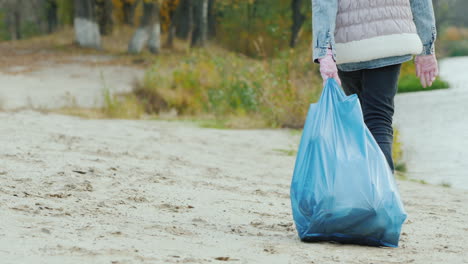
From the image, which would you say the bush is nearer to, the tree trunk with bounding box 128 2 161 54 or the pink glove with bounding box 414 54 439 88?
the pink glove with bounding box 414 54 439 88

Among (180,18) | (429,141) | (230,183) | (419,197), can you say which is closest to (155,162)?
(230,183)

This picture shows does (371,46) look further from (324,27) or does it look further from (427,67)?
(427,67)

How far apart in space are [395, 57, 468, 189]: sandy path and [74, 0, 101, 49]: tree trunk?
1109cm

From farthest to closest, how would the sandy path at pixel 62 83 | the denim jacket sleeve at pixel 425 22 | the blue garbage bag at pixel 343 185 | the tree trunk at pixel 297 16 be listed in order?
the tree trunk at pixel 297 16 < the sandy path at pixel 62 83 < the denim jacket sleeve at pixel 425 22 < the blue garbage bag at pixel 343 185

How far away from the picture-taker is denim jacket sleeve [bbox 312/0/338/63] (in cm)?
315

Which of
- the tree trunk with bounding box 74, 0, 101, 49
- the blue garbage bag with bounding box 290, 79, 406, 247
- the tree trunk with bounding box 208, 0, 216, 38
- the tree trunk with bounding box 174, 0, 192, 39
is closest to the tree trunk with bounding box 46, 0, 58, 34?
the tree trunk with bounding box 174, 0, 192, 39

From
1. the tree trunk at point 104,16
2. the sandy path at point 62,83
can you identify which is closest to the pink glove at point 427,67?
the sandy path at point 62,83

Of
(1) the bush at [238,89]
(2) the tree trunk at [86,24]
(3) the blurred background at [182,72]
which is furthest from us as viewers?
(2) the tree trunk at [86,24]

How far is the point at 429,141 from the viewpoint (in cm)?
830

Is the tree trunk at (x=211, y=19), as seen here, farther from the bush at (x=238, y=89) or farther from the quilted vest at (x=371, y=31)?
the quilted vest at (x=371, y=31)

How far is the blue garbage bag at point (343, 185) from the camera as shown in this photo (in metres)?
2.92

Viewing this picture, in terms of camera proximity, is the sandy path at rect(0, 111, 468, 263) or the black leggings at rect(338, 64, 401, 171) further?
the black leggings at rect(338, 64, 401, 171)

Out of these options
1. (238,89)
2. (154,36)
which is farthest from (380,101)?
(154,36)

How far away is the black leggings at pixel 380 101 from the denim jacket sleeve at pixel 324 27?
0.24 metres
